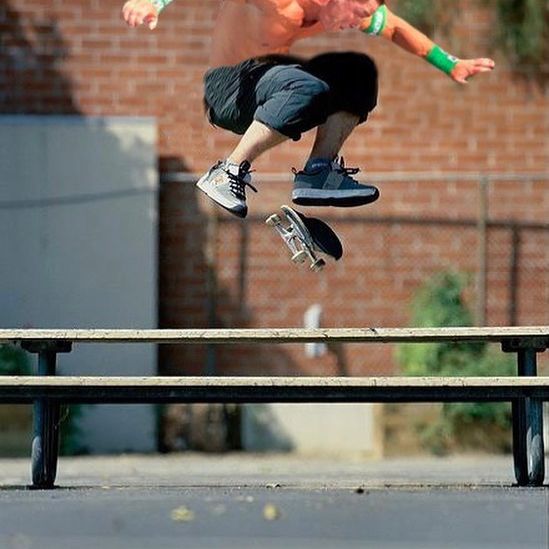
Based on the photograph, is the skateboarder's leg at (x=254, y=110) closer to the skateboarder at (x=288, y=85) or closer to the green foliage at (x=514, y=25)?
the skateboarder at (x=288, y=85)

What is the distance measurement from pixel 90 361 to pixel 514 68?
4270mm

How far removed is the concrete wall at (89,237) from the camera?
12.5 metres

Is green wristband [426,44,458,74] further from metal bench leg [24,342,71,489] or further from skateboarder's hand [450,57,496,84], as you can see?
metal bench leg [24,342,71,489]

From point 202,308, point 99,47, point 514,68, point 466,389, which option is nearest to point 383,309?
point 202,308

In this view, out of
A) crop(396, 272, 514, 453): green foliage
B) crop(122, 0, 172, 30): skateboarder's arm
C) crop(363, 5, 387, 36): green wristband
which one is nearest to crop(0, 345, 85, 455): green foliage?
crop(396, 272, 514, 453): green foliage

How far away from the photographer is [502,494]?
5.35m

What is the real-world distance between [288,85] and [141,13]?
61 cm

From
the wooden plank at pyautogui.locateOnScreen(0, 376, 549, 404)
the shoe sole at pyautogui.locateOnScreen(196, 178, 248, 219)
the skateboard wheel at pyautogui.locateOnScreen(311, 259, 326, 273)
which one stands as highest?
the shoe sole at pyautogui.locateOnScreen(196, 178, 248, 219)

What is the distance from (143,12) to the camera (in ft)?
18.4

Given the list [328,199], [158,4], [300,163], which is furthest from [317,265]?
[300,163]

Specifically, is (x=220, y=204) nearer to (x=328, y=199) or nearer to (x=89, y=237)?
(x=328, y=199)

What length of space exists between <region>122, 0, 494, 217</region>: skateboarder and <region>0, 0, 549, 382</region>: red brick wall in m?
6.43

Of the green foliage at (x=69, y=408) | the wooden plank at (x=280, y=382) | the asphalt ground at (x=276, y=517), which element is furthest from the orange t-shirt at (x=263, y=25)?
the green foliage at (x=69, y=408)

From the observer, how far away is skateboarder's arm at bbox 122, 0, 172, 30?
18.2 feet
